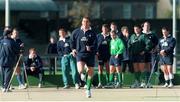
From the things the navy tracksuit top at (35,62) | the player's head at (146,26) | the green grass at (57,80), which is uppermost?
the player's head at (146,26)

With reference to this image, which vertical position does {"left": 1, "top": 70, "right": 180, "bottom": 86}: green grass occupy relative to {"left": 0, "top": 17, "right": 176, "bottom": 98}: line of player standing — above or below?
below

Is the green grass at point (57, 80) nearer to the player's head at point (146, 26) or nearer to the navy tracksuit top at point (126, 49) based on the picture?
the navy tracksuit top at point (126, 49)

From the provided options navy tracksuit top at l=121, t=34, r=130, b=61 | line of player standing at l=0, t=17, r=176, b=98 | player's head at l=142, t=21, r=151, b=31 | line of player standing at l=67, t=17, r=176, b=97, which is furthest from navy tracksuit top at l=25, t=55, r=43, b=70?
player's head at l=142, t=21, r=151, b=31

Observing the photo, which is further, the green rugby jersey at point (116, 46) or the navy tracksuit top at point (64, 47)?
the navy tracksuit top at point (64, 47)

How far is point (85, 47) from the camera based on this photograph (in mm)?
17859

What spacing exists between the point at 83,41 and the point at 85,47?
163 mm

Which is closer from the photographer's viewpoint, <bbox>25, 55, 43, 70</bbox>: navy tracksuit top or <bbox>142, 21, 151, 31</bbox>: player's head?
<bbox>142, 21, 151, 31</bbox>: player's head

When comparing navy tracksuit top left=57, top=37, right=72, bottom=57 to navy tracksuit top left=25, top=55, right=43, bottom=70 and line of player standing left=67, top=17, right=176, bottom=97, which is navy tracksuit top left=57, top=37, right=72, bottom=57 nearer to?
navy tracksuit top left=25, top=55, right=43, bottom=70

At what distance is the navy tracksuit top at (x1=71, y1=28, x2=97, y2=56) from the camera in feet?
58.6

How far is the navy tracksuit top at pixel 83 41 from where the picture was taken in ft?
58.6

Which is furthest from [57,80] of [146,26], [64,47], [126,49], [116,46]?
[146,26]

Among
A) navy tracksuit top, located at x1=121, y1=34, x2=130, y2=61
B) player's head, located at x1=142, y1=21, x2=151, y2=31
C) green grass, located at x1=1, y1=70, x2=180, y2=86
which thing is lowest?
green grass, located at x1=1, y1=70, x2=180, y2=86

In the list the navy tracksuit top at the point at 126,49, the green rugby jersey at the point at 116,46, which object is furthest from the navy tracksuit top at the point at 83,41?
the navy tracksuit top at the point at 126,49

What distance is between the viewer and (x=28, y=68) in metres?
21.0
